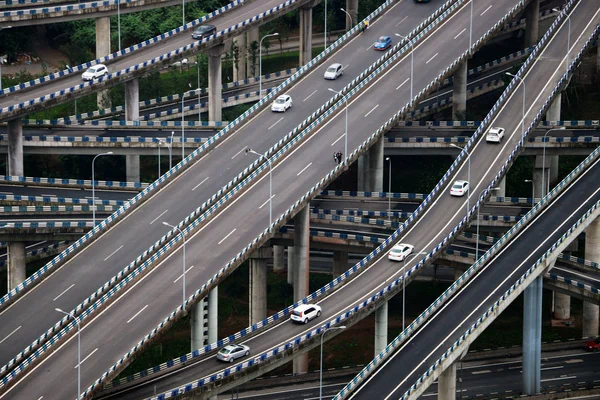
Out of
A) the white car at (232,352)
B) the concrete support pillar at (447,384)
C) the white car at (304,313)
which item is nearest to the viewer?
the white car at (232,352)

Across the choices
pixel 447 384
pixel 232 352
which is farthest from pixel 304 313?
pixel 447 384

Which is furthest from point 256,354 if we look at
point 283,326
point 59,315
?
point 59,315

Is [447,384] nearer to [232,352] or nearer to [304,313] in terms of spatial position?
[304,313]

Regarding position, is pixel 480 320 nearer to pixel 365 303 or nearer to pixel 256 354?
pixel 365 303

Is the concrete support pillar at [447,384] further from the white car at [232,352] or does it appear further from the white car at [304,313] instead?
the white car at [232,352]

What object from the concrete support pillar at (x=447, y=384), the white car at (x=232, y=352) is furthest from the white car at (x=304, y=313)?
the concrete support pillar at (x=447, y=384)

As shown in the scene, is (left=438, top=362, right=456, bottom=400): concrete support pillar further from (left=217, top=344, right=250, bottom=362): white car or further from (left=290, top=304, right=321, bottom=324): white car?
(left=217, top=344, right=250, bottom=362): white car
